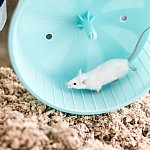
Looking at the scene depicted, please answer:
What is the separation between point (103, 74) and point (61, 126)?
397 millimetres

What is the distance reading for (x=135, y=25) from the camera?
6.28 feet

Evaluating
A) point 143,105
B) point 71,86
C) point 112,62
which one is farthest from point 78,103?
point 143,105

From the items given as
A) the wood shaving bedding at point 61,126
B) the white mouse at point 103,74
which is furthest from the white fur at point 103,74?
the wood shaving bedding at point 61,126

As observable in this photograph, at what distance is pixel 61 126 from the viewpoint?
4.97 feet

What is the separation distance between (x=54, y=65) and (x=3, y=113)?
1.02ft

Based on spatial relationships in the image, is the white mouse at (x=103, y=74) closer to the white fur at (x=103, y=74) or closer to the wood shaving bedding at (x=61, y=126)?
the white fur at (x=103, y=74)

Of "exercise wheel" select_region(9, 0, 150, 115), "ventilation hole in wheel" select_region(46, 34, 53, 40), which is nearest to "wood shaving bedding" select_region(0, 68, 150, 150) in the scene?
"exercise wheel" select_region(9, 0, 150, 115)

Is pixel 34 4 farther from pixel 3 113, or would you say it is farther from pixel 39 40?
pixel 3 113

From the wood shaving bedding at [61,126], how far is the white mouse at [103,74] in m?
0.12

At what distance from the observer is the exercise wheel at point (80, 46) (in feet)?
5.92

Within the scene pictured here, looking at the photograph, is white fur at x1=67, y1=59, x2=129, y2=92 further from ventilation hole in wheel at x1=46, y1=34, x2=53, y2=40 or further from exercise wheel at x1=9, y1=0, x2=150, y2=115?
ventilation hole in wheel at x1=46, y1=34, x2=53, y2=40

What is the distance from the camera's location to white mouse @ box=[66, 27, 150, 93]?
1.83 meters

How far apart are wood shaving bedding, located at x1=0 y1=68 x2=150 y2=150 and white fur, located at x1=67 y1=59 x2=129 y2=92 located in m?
0.13

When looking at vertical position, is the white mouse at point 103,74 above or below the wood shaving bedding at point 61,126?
above
